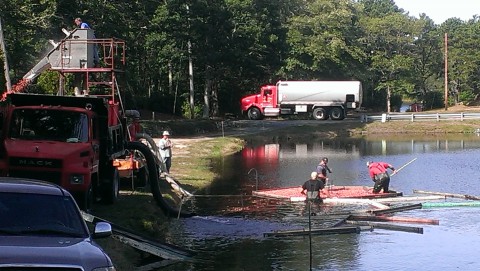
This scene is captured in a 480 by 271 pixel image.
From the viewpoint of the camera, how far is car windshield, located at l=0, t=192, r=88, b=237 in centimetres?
837

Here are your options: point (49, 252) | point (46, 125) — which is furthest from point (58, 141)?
point (49, 252)

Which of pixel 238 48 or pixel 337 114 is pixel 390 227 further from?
pixel 337 114

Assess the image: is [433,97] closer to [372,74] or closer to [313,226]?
[372,74]

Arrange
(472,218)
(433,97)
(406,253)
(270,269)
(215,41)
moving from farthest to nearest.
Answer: (433,97), (215,41), (472,218), (406,253), (270,269)

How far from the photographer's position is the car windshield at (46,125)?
1642cm

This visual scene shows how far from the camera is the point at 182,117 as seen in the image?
6344cm

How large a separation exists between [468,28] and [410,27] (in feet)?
81.0

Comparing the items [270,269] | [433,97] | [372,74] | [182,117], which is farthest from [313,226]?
[433,97]

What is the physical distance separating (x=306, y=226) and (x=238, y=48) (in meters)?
45.4

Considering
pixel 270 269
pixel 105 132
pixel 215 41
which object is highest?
pixel 215 41

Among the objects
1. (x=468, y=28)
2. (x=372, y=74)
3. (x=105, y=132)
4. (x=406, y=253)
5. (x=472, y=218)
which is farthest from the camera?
(x=468, y=28)

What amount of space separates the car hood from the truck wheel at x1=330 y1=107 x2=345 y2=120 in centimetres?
6160

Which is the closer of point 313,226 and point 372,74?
point 313,226

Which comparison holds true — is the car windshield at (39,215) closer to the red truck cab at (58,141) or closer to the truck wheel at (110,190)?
the red truck cab at (58,141)
